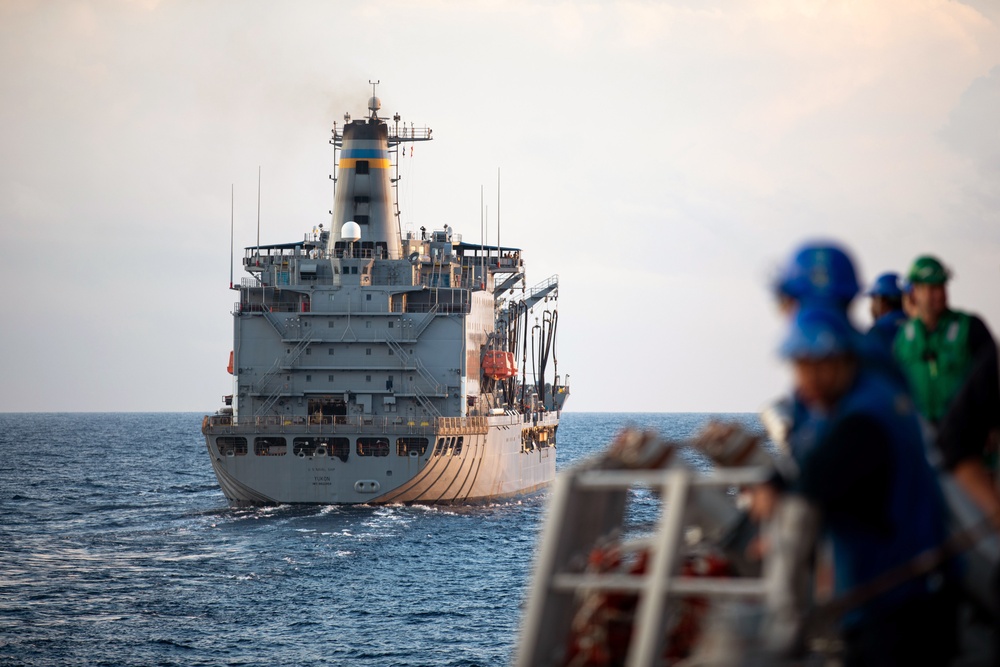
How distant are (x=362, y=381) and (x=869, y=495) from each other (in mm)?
48004

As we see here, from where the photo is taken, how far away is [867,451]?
13.1 ft

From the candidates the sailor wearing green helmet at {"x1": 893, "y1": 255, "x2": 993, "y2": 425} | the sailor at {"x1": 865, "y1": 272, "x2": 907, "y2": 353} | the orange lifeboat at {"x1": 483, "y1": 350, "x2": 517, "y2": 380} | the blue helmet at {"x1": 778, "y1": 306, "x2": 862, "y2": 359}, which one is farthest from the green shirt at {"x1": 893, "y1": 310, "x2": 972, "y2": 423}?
the orange lifeboat at {"x1": 483, "y1": 350, "x2": 517, "y2": 380}

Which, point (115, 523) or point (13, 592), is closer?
point (13, 592)

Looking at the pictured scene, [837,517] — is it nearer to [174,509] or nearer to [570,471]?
[570,471]

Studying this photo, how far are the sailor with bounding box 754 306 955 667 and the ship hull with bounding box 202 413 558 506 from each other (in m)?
44.6

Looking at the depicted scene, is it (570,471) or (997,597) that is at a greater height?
(570,471)

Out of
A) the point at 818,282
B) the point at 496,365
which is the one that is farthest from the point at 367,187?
the point at 818,282

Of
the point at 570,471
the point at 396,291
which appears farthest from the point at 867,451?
the point at 396,291

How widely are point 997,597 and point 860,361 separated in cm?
143

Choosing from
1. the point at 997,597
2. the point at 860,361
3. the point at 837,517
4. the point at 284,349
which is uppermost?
the point at 284,349

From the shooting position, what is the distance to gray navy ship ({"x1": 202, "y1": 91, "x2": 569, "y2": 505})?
161ft

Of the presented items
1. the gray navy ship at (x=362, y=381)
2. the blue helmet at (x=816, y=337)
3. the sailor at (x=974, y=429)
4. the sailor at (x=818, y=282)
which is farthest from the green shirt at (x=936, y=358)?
the gray navy ship at (x=362, y=381)

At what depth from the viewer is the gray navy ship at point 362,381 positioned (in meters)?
49.1

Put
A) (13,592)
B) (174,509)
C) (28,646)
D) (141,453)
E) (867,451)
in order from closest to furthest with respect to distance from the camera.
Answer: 1. (867,451)
2. (28,646)
3. (13,592)
4. (174,509)
5. (141,453)
